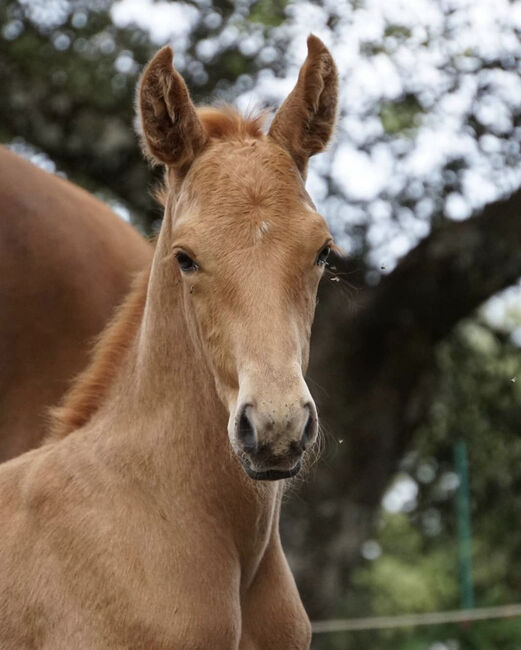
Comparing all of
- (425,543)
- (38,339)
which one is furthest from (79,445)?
(425,543)

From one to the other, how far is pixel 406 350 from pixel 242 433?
5.71 metres

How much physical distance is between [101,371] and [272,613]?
3.56ft

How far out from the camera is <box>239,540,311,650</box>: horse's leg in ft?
13.4

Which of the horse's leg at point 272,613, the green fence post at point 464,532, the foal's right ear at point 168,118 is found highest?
the foal's right ear at point 168,118

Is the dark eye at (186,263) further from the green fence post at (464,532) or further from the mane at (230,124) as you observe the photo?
the green fence post at (464,532)

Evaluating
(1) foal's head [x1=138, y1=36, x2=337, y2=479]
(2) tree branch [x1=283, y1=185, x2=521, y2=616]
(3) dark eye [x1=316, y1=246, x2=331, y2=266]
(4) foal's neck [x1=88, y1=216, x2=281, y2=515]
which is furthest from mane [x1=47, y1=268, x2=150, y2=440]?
(2) tree branch [x1=283, y1=185, x2=521, y2=616]

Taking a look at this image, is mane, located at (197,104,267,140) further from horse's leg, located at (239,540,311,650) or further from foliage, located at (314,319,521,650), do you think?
foliage, located at (314,319,521,650)

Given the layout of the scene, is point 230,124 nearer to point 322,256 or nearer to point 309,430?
point 322,256

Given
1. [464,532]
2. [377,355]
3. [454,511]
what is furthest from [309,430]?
[454,511]

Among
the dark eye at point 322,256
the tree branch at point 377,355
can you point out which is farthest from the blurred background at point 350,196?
the dark eye at point 322,256

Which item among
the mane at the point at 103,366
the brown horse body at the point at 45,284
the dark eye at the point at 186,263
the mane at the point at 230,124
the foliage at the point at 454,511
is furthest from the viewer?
the foliage at the point at 454,511

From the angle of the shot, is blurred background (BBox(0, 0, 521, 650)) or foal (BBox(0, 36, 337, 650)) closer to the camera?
foal (BBox(0, 36, 337, 650))

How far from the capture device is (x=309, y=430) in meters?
3.40

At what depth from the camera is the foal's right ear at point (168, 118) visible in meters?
4.02
